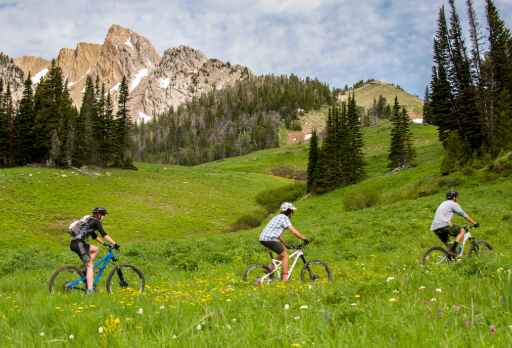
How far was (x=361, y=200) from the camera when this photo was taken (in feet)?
131

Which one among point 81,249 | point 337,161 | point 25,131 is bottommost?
point 81,249

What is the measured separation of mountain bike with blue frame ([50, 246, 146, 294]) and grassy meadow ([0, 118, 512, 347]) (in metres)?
0.51

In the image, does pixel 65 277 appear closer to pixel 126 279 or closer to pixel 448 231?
pixel 126 279

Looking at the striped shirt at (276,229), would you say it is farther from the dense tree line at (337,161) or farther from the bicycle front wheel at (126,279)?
the dense tree line at (337,161)

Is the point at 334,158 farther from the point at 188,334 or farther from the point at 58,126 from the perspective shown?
the point at 188,334

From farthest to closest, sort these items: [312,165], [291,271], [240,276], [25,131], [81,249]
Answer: [312,165], [25,131], [240,276], [291,271], [81,249]

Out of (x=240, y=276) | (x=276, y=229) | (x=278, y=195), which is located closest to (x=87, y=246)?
(x=240, y=276)

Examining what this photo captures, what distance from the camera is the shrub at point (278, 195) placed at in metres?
57.1

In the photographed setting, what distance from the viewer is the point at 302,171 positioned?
10675 cm

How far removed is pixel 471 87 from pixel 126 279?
52.9m

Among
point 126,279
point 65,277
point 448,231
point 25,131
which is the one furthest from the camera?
point 25,131

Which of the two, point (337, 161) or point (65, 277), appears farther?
point (337, 161)

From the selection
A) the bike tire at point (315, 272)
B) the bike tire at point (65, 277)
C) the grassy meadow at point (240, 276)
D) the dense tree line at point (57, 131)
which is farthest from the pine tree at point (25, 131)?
the bike tire at point (315, 272)

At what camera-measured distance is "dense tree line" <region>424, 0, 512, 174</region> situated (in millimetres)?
41750
